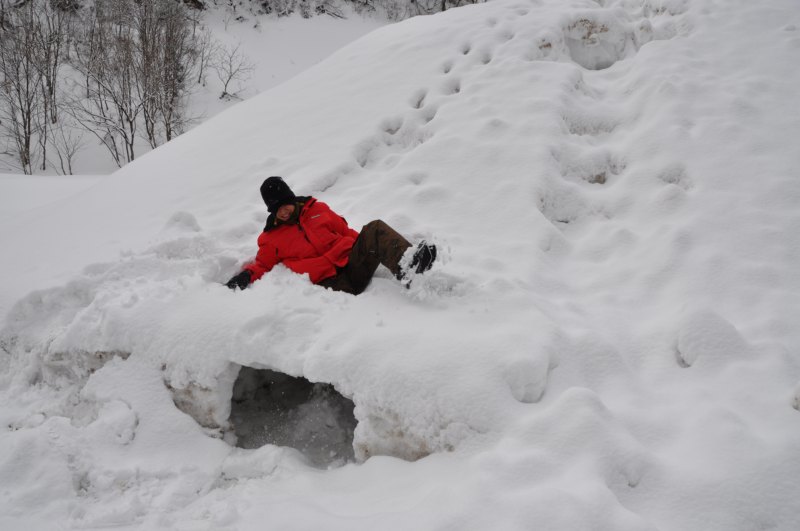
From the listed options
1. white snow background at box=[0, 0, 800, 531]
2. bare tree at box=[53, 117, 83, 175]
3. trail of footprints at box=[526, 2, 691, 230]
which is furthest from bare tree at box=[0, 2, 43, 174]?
trail of footprints at box=[526, 2, 691, 230]

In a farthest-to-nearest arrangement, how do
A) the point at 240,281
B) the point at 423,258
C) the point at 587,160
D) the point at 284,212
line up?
the point at 587,160
the point at 284,212
the point at 240,281
the point at 423,258

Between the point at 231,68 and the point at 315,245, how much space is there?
15.7 meters

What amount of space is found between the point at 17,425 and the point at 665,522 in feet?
11.6

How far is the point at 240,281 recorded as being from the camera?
10.8 ft

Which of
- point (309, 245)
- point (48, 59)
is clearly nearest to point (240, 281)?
point (309, 245)

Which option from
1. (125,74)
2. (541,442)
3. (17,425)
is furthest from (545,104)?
(125,74)

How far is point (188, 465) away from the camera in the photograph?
104 inches

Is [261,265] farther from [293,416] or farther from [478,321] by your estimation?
[478,321]

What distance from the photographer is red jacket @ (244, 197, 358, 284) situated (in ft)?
10.9

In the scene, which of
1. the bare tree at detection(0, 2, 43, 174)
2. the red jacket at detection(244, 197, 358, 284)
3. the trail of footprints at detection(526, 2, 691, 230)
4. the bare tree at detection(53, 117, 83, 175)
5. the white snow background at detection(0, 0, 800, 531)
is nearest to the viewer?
the white snow background at detection(0, 0, 800, 531)

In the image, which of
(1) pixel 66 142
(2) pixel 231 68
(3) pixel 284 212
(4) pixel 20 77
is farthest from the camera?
(2) pixel 231 68

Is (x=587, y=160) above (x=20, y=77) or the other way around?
the other way around

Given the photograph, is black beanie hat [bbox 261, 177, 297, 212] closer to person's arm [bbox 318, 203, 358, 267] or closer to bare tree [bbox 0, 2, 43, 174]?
person's arm [bbox 318, 203, 358, 267]

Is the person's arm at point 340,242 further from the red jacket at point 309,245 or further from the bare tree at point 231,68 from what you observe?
the bare tree at point 231,68
